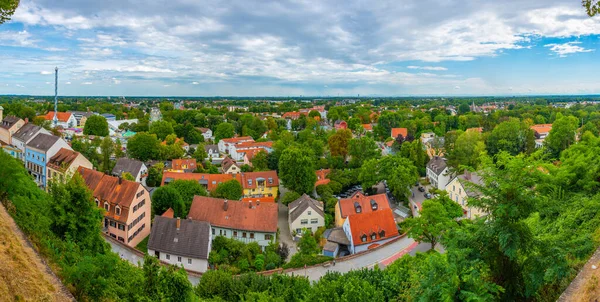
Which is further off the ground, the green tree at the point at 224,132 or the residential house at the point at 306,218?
the green tree at the point at 224,132

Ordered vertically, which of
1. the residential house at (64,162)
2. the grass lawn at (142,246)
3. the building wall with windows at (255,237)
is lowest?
the grass lawn at (142,246)

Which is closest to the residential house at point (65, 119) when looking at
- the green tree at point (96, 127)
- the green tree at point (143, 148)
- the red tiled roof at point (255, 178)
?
the green tree at point (96, 127)

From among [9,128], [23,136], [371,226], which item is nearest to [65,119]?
[9,128]

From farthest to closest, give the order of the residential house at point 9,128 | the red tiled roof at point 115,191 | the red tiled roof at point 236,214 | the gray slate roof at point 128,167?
the residential house at point 9,128 < the gray slate roof at point 128,167 < the red tiled roof at point 236,214 < the red tiled roof at point 115,191

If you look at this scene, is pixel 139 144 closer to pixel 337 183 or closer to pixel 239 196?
pixel 239 196

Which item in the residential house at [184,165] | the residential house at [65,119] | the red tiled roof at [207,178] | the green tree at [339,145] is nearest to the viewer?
the red tiled roof at [207,178]

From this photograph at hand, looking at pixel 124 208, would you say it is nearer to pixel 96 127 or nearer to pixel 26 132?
pixel 26 132

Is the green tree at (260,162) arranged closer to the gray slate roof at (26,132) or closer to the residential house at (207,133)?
the gray slate roof at (26,132)
